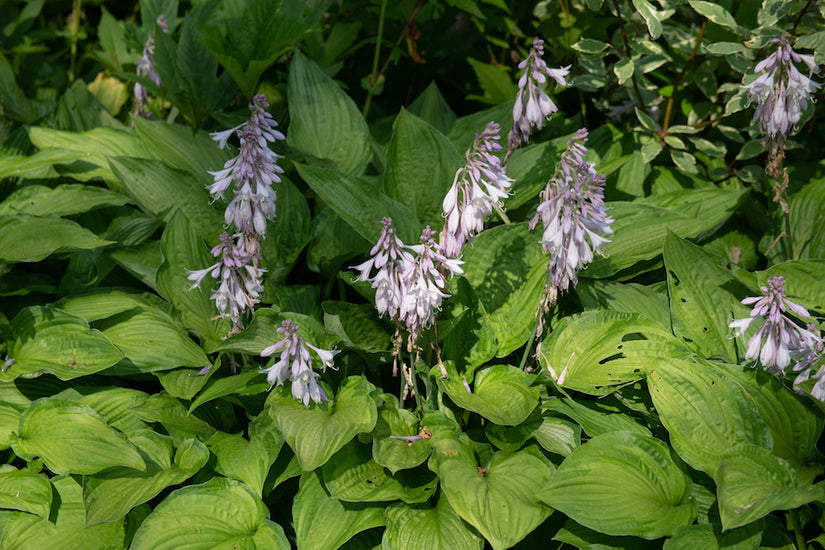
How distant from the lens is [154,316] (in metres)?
3.09

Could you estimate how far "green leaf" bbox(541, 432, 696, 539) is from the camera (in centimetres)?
236

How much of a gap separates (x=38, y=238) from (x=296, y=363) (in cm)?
142

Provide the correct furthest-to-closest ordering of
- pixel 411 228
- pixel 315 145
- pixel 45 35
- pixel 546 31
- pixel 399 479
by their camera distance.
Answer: pixel 45 35 → pixel 546 31 → pixel 315 145 → pixel 411 228 → pixel 399 479

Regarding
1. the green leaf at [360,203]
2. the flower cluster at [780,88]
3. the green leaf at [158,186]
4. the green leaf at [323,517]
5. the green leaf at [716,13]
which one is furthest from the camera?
the green leaf at [158,186]

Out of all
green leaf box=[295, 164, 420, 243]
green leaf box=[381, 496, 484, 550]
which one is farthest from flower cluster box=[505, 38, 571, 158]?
green leaf box=[381, 496, 484, 550]

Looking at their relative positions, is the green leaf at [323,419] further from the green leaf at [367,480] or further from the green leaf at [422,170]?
the green leaf at [422,170]

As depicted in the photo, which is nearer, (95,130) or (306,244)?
(306,244)

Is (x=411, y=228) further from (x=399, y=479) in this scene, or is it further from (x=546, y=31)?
(x=546, y=31)

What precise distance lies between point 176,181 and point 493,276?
1545 mm

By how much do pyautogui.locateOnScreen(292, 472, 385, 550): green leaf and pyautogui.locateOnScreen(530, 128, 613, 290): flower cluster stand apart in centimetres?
112

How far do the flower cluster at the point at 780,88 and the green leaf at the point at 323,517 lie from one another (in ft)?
7.08

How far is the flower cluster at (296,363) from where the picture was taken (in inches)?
95.1

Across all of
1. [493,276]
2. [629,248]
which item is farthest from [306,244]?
[629,248]

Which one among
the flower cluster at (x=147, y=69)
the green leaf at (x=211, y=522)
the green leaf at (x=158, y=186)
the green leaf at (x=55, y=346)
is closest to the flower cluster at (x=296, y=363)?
the green leaf at (x=211, y=522)
